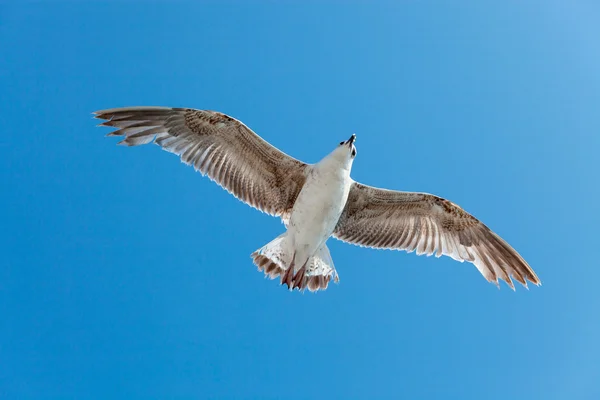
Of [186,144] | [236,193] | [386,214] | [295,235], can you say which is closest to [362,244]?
[386,214]

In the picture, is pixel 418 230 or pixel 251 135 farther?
pixel 418 230

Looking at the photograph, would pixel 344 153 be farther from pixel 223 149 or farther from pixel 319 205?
pixel 223 149

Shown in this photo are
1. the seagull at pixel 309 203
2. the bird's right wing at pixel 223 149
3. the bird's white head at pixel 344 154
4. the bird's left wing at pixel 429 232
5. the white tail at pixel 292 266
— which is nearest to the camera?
the bird's white head at pixel 344 154

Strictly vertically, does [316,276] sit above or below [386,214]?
below

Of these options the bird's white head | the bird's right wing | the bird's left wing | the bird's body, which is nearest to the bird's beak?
the bird's white head

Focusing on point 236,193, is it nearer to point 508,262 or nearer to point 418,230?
point 418,230

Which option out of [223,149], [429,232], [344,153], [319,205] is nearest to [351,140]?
[344,153]

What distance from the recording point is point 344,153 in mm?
10055

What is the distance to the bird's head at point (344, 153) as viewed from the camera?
1005cm

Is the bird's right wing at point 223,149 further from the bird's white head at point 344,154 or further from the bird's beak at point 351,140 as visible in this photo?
the bird's beak at point 351,140

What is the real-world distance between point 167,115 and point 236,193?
1.44 m

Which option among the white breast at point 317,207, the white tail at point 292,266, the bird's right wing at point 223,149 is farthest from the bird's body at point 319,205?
the bird's right wing at point 223,149

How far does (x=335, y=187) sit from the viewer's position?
10109 mm

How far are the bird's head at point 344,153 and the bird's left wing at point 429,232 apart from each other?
88cm
